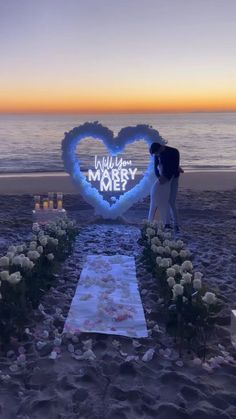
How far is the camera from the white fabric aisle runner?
540cm

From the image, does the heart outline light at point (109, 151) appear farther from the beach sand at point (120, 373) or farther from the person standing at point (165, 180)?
the beach sand at point (120, 373)

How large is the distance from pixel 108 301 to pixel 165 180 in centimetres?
455

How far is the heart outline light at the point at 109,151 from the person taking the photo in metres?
10.9

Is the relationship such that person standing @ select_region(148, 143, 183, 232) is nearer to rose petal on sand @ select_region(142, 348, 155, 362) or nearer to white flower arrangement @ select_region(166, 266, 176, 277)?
white flower arrangement @ select_region(166, 266, 176, 277)

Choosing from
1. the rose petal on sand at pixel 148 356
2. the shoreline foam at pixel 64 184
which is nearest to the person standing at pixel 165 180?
the rose petal on sand at pixel 148 356

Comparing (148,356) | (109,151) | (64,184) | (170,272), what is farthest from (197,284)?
(64,184)

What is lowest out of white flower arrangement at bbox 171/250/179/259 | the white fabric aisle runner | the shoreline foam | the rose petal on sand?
the shoreline foam

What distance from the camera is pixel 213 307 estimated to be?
4727 millimetres

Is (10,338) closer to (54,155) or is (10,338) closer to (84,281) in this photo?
(84,281)

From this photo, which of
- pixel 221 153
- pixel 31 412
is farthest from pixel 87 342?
pixel 221 153

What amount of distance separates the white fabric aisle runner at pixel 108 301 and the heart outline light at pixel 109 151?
336 cm

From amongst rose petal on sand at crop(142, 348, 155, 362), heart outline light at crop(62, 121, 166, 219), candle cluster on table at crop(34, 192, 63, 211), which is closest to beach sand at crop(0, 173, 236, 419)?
rose petal on sand at crop(142, 348, 155, 362)

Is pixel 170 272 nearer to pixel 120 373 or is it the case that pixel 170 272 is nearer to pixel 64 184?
pixel 120 373

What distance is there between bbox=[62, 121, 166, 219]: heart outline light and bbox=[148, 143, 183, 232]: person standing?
756 mm
